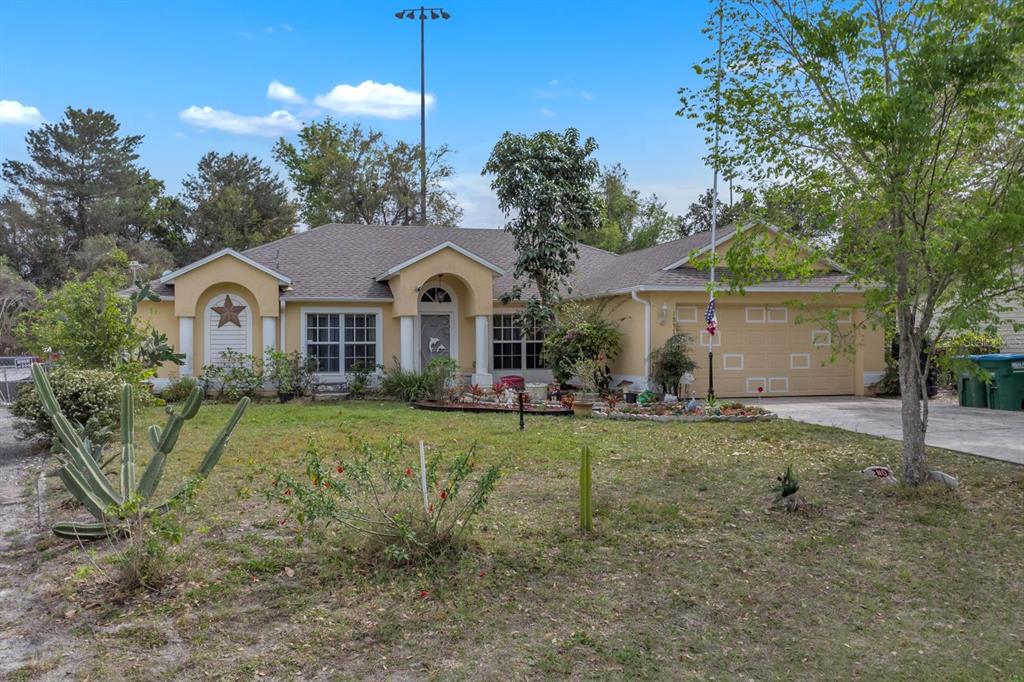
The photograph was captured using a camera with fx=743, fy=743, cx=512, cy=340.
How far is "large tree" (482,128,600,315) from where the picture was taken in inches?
710

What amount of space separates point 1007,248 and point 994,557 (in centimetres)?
286

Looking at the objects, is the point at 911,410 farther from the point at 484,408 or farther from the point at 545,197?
the point at 545,197

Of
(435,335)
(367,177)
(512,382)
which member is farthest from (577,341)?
(367,177)

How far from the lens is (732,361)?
56.3ft

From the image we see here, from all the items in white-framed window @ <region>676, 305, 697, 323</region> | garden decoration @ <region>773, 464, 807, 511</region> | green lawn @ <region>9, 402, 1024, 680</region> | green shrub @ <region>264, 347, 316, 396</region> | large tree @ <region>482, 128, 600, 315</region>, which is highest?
large tree @ <region>482, 128, 600, 315</region>

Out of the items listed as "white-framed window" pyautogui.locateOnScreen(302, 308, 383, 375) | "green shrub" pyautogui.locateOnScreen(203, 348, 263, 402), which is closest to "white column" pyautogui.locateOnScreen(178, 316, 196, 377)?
"green shrub" pyautogui.locateOnScreen(203, 348, 263, 402)

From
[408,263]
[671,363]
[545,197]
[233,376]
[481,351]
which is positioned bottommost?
[233,376]

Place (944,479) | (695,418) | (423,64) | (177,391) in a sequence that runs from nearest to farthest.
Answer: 1. (944,479)
2. (695,418)
3. (177,391)
4. (423,64)

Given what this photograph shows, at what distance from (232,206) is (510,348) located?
2728cm

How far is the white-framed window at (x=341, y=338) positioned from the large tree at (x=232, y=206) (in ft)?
79.9

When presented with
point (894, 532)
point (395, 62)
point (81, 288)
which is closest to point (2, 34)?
point (81, 288)

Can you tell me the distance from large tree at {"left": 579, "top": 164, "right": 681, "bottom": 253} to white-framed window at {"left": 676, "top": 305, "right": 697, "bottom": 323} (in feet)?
72.7

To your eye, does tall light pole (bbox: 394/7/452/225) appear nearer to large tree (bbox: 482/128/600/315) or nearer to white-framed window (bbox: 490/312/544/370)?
white-framed window (bbox: 490/312/544/370)

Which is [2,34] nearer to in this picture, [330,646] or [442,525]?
[442,525]
